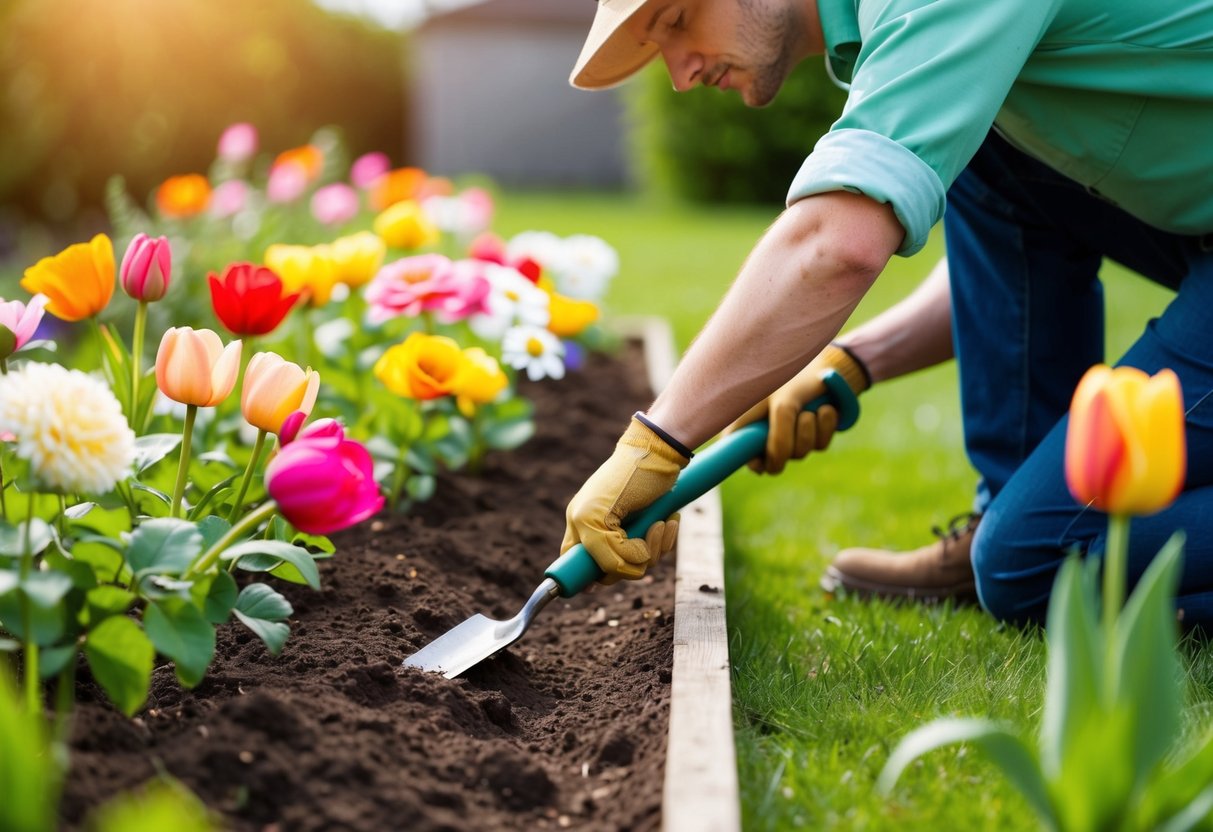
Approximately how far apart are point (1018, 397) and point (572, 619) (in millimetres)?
912

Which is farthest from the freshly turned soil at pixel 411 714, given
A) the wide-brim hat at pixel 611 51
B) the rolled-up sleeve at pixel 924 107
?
the wide-brim hat at pixel 611 51

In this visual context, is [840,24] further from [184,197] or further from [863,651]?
[184,197]

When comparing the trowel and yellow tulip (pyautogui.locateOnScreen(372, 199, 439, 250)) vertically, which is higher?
the trowel

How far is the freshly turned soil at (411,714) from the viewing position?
124 centimetres

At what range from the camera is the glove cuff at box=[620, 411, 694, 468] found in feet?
5.29

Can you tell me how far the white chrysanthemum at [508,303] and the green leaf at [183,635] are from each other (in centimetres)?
126

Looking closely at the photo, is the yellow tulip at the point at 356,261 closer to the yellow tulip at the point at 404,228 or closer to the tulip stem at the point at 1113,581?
the yellow tulip at the point at 404,228

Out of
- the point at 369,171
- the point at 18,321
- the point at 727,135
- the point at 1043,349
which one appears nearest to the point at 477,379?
the point at 18,321

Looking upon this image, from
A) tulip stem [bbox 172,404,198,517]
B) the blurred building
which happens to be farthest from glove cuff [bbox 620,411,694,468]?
the blurred building

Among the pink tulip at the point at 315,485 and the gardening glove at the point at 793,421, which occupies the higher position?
the pink tulip at the point at 315,485

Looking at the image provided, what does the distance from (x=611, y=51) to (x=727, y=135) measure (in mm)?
8935

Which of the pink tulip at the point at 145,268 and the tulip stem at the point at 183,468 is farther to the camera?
the pink tulip at the point at 145,268

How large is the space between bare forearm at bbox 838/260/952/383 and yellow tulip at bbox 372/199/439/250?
3.68 ft

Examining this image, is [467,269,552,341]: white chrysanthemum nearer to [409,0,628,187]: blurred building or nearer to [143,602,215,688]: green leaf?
[143,602,215,688]: green leaf
